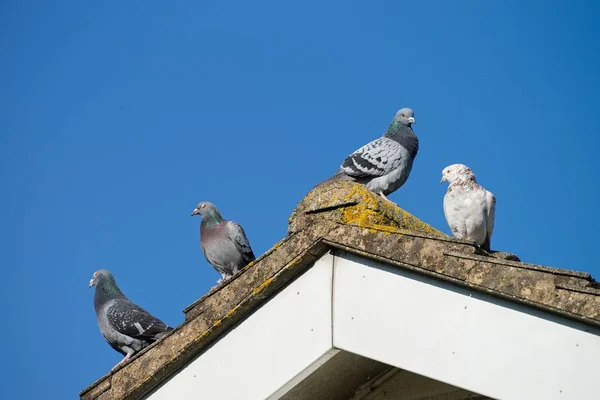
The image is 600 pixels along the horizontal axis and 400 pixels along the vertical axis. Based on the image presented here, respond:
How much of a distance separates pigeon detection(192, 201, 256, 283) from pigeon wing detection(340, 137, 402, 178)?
157 cm

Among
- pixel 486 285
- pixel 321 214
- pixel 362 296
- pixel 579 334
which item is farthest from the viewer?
pixel 321 214

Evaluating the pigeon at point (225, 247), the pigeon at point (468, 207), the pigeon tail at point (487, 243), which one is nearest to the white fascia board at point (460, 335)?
the pigeon at point (468, 207)

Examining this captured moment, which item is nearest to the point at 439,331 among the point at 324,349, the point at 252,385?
the point at 324,349

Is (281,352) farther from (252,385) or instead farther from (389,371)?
(389,371)

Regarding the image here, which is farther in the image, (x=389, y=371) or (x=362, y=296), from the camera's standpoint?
(x=389, y=371)

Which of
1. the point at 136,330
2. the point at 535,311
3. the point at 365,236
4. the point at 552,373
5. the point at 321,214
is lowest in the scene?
the point at 552,373

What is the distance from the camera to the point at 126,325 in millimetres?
12578

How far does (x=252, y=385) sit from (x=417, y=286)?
3.70 ft

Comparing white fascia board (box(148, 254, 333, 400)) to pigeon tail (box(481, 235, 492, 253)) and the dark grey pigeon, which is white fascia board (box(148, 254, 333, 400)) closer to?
pigeon tail (box(481, 235, 492, 253))

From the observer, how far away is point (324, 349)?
5617 millimetres

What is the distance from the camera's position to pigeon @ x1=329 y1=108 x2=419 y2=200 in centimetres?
1200

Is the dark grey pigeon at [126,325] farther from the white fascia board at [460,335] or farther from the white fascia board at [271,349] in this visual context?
the white fascia board at [460,335]

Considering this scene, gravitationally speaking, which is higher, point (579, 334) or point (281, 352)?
point (281, 352)

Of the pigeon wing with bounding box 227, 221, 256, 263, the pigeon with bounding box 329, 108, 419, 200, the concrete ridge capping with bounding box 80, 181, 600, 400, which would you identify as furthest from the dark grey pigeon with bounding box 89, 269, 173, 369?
the concrete ridge capping with bounding box 80, 181, 600, 400
